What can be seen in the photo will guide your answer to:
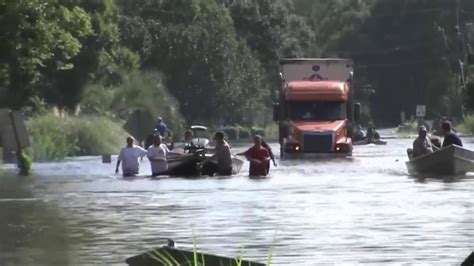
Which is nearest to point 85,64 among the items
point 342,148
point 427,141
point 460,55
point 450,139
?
point 342,148

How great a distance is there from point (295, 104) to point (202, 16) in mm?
59355

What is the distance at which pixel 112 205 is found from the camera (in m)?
31.2

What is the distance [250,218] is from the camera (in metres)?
26.5

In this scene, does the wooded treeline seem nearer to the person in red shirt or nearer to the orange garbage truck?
the orange garbage truck

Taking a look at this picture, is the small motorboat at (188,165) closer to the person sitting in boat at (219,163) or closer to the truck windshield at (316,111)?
the person sitting in boat at (219,163)

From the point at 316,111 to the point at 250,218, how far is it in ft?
90.5

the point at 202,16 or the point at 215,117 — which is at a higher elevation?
the point at 202,16

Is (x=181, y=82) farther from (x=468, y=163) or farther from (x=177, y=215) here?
(x=177, y=215)

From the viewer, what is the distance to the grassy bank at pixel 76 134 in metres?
60.1

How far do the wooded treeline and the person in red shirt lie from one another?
32.6ft

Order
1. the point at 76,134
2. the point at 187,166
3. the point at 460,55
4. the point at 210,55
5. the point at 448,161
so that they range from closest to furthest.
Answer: the point at 448,161, the point at 187,166, the point at 76,134, the point at 210,55, the point at 460,55

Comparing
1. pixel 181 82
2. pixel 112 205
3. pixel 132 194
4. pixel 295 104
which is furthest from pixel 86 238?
pixel 181 82

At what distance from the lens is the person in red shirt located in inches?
1612

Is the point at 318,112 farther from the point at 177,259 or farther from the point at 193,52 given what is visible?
the point at 193,52
